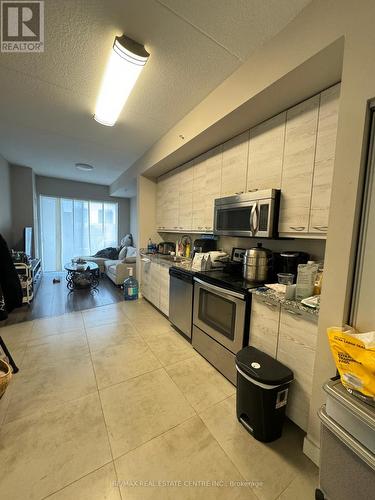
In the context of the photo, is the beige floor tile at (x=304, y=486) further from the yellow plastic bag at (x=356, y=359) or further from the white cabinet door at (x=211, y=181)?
the white cabinet door at (x=211, y=181)

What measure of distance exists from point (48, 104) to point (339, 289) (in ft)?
10.4

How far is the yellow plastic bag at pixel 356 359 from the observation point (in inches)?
32.1

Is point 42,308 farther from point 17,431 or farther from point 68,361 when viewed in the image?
point 17,431

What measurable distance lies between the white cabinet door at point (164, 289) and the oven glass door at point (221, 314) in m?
0.83

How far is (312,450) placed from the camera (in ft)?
3.98

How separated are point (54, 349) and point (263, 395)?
2195 mm

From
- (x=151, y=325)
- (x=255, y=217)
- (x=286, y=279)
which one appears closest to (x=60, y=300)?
(x=151, y=325)

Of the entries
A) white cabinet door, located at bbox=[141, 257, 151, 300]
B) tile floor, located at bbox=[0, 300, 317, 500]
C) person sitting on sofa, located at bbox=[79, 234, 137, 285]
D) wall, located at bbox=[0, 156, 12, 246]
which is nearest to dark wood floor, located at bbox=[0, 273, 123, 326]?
person sitting on sofa, located at bbox=[79, 234, 137, 285]

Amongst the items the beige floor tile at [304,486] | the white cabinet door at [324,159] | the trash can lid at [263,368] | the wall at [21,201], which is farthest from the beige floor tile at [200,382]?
the wall at [21,201]

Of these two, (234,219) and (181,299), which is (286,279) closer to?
(234,219)

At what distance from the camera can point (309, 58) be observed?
1.18m

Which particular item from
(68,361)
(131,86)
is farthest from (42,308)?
(131,86)

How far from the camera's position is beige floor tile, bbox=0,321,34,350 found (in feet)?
7.59

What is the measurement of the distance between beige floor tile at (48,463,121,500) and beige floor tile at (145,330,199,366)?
98cm
